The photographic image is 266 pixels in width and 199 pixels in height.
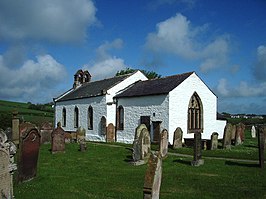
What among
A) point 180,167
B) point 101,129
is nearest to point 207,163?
point 180,167

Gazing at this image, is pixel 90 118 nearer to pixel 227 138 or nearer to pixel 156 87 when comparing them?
pixel 156 87

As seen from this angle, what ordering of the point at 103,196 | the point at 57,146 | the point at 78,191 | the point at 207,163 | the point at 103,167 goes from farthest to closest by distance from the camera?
the point at 57,146, the point at 207,163, the point at 103,167, the point at 78,191, the point at 103,196

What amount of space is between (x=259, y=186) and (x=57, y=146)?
1219cm

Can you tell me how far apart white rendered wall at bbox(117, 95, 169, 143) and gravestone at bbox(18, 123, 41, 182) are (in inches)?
587

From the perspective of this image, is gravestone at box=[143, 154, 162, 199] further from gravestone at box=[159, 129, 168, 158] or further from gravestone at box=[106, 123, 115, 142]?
gravestone at box=[106, 123, 115, 142]

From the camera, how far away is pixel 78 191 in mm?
9805

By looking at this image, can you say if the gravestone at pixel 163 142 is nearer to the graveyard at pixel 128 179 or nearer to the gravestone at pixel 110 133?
the graveyard at pixel 128 179

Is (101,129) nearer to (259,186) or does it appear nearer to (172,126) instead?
(172,126)

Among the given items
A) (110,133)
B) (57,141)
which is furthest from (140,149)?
(110,133)

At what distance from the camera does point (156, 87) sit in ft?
91.2

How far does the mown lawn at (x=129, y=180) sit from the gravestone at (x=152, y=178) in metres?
2.11

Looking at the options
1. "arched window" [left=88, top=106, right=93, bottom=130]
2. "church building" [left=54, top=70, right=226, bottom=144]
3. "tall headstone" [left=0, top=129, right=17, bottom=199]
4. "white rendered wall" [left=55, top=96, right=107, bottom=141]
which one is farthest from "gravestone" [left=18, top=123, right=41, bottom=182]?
"arched window" [left=88, top=106, right=93, bottom=130]

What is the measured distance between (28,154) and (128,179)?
3.67 metres

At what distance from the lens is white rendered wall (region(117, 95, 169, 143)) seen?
2586 centimetres
